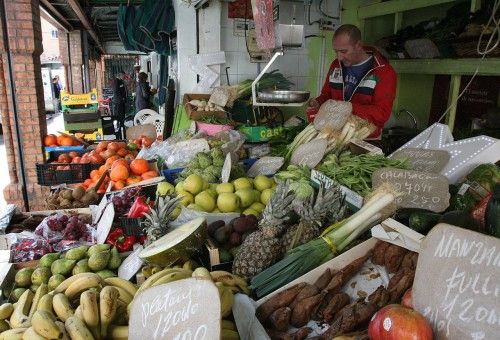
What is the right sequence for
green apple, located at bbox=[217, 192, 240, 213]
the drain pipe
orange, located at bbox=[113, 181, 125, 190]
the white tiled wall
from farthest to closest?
the white tiled wall, the drain pipe, orange, located at bbox=[113, 181, 125, 190], green apple, located at bbox=[217, 192, 240, 213]

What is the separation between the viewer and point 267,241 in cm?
203

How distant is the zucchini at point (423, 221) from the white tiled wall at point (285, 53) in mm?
4596

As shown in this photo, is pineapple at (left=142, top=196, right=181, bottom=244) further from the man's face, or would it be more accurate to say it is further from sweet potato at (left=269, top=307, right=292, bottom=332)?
the man's face

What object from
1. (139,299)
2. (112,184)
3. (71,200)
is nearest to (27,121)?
(71,200)

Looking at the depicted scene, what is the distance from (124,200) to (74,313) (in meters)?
1.39

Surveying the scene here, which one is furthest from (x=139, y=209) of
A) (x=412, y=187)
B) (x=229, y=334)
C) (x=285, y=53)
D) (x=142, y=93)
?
(x=142, y=93)

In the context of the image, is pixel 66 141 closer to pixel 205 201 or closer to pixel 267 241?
pixel 205 201

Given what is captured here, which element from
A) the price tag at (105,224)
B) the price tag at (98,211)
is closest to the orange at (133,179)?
the price tag at (98,211)

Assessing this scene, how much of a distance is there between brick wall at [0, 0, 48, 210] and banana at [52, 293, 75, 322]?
4.60 meters

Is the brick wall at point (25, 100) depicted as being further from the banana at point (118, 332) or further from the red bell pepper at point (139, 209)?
the banana at point (118, 332)

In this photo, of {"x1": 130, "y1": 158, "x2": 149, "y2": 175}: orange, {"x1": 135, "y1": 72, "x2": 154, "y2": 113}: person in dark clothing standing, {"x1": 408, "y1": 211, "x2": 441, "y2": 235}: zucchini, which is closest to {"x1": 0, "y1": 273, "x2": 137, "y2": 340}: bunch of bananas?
{"x1": 408, "y1": 211, "x2": 441, "y2": 235}: zucchini

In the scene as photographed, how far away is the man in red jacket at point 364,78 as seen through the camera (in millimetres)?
3871

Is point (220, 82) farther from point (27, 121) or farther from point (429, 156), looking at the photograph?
point (429, 156)

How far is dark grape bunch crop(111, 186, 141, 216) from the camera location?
9.48 ft
